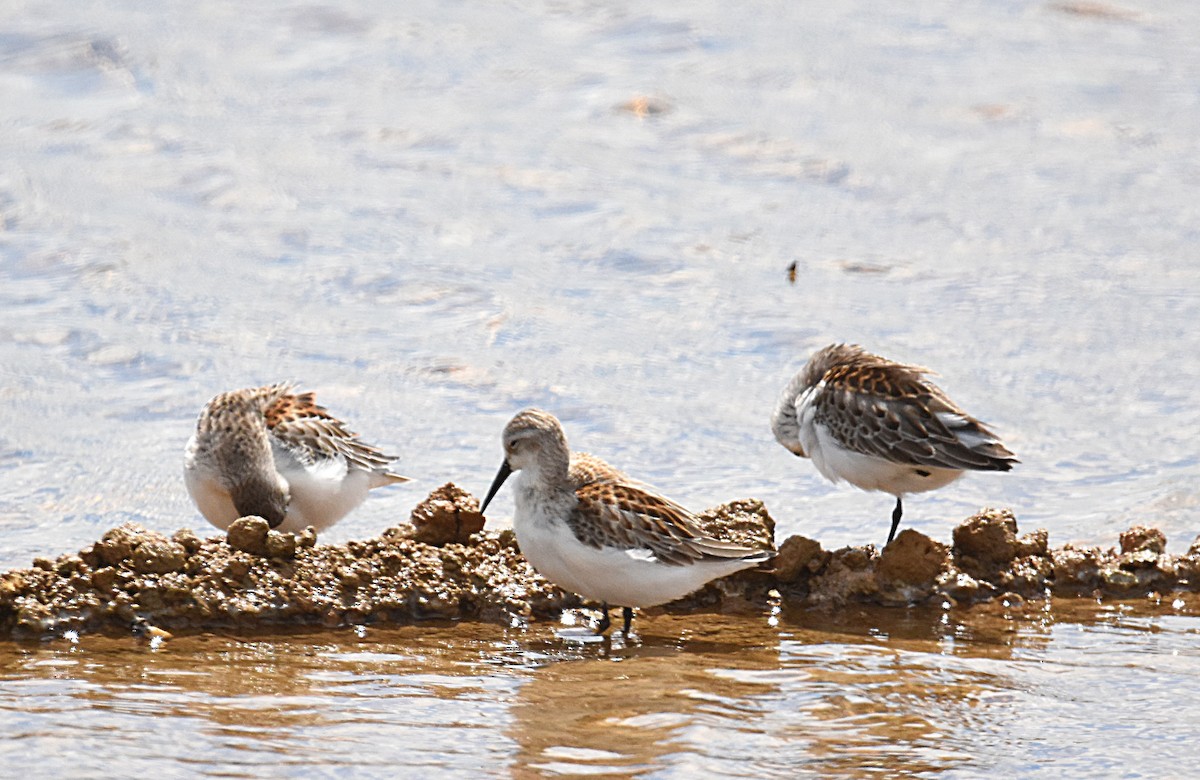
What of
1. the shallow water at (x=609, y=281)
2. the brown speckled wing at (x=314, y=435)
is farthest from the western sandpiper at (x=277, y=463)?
the shallow water at (x=609, y=281)

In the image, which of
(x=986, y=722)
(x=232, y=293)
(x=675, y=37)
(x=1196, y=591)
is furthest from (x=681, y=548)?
(x=675, y=37)

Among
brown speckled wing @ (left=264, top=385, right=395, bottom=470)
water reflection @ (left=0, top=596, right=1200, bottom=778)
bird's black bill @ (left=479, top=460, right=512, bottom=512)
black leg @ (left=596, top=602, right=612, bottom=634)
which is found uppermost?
brown speckled wing @ (left=264, top=385, right=395, bottom=470)

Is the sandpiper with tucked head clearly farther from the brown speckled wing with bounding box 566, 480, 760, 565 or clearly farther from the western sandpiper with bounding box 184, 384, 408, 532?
the western sandpiper with bounding box 184, 384, 408, 532

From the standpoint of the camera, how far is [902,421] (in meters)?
7.77

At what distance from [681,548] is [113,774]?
2.35 meters

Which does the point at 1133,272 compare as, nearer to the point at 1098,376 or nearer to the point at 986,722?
the point at 1098,376

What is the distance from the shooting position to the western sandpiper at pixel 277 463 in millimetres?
7867

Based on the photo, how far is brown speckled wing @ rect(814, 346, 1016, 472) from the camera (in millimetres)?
7629

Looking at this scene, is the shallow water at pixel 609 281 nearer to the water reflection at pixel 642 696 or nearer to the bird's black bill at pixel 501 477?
the water reflection at pixel 642 696

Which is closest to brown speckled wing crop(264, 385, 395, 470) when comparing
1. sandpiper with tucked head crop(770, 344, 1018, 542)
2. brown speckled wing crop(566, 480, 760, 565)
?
brown speckled wing crop(566, 480, 760, 565)

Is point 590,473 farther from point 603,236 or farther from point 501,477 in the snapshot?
point 603,236

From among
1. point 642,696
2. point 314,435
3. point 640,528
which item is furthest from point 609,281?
point 642,696

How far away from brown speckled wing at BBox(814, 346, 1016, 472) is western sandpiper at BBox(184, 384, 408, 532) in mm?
2236

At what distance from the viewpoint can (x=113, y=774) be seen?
5105mm
